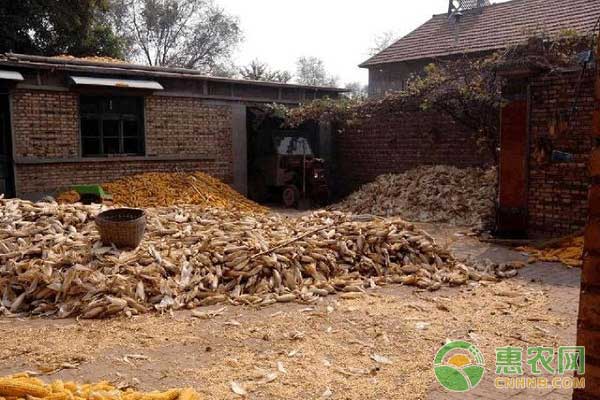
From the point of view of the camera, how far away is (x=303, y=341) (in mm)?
5094

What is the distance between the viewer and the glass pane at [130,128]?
1562 cm

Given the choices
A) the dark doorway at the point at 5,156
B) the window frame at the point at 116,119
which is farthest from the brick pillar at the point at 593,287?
the window frame at the point at 116,119

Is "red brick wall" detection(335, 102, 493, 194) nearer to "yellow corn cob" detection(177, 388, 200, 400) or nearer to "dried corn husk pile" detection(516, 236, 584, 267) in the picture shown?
"dried corn husk pile" detection(516, 236, 584, 267)

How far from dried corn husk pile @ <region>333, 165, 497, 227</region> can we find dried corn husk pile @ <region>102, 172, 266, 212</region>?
3416 millimetres

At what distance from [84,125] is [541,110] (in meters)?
11.6

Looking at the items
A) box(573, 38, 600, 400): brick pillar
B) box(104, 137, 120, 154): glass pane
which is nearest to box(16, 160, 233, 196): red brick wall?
box(104, 137, 120, 154): glass pane

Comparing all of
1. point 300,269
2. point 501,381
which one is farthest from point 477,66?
point 501,381

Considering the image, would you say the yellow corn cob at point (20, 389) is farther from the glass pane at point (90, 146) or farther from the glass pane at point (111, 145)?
the glass pane at point (111, 145)

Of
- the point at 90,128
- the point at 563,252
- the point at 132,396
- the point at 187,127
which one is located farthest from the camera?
the point at 187,127

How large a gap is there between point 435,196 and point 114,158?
903cm

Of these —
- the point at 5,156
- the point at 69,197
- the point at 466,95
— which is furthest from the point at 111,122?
the point at 466,95

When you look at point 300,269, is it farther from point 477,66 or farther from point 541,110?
point 477,66

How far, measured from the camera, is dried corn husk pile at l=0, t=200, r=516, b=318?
6332 mm

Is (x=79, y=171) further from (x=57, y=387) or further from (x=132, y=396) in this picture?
(x=132, y=396)
